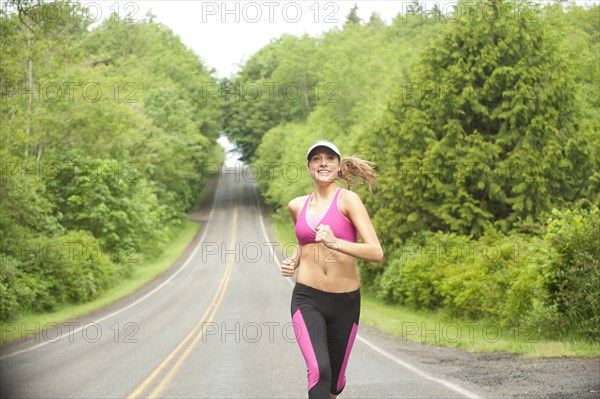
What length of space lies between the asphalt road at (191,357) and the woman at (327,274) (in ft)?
11.8

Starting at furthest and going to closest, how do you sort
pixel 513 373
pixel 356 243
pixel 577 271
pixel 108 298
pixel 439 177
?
pixel 108 298
pixel 439 177
pixel 577 271
pixel 513 373
pixel 356 243

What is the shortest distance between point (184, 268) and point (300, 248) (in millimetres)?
41719

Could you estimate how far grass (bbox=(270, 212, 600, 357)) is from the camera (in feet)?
35.1

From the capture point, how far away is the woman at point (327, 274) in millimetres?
4457

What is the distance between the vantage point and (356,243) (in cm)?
440

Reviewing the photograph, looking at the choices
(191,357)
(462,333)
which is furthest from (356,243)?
(462,333)

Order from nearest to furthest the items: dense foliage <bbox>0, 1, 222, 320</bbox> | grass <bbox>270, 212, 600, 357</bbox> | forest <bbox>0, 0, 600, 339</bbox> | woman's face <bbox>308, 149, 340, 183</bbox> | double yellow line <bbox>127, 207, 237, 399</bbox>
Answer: woman's face <bbox>308, 149, 340, 183</bbox>
double yellow line <bbox>127, 207, 237, 399</bbox>
grass <bbox>270, 212, 600, 357</bbox>
forest <bbox>0, 0, 600, 339</bbox>
dense foliage <bbox>0, 1, 222, 320</bbox>

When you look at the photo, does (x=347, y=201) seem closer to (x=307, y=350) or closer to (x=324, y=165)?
(x=324, y=165)

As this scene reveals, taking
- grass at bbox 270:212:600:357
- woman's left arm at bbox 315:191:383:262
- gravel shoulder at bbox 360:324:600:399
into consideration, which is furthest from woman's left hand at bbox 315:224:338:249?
grass at bbox 270:212:600:357

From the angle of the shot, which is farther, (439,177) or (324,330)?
(439,177)

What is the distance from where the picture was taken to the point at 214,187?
96.9 metres

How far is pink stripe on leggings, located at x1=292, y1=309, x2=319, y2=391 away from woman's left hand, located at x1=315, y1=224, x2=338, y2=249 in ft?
2.13

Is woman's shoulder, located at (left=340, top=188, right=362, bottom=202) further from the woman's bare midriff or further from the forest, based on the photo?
the forest

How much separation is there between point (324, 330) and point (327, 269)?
1.34ft
